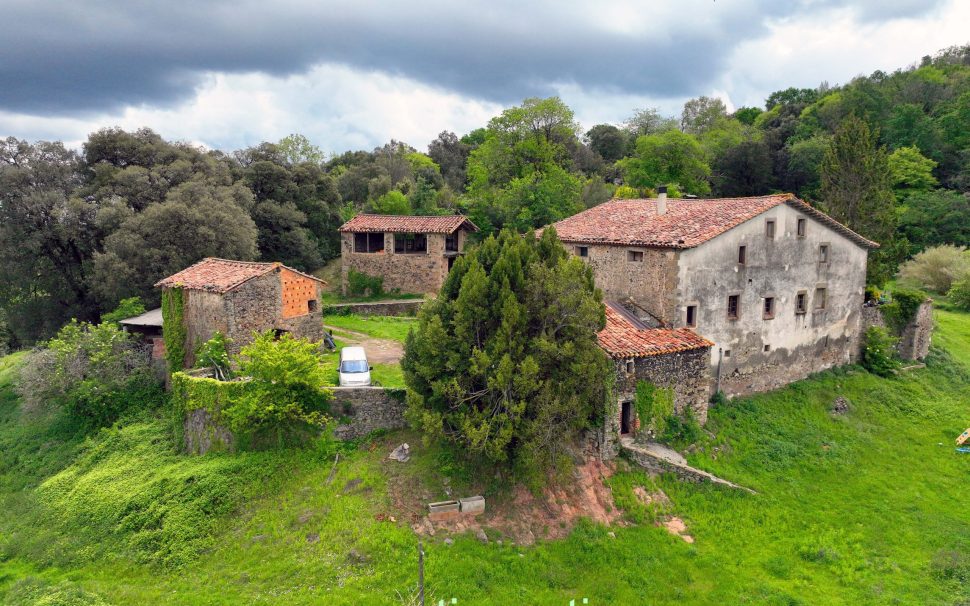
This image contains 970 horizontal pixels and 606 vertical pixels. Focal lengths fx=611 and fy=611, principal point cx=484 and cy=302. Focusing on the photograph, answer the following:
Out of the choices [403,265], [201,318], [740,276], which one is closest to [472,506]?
[201,318]

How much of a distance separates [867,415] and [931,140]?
41.9 m

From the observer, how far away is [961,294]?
3975cm

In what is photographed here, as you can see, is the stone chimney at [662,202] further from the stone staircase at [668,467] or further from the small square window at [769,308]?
the stone staircase at [668,467]

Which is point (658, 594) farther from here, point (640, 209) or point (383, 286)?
point (383, 286)

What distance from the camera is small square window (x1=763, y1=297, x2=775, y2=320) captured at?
78.2 feet

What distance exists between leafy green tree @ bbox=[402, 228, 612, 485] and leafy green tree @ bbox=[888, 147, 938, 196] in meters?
45.2

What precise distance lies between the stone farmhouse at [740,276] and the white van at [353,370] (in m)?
9.79

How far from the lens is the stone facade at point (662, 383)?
18.4 metres

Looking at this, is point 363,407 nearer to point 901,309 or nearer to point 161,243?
point 161,243

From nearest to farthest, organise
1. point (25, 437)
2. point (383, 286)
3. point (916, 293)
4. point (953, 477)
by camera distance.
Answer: point (953, 477)
point (25, 437)
point (916, 293)
point (383, 286)

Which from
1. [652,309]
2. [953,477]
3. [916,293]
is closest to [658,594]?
[652,309]

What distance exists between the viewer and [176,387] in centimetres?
2058

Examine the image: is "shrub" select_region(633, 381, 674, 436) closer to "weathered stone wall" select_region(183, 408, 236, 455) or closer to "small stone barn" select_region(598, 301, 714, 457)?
"small stone barn" select_region(598, 301, 714, 457)

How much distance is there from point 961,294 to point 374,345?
1496 inches
